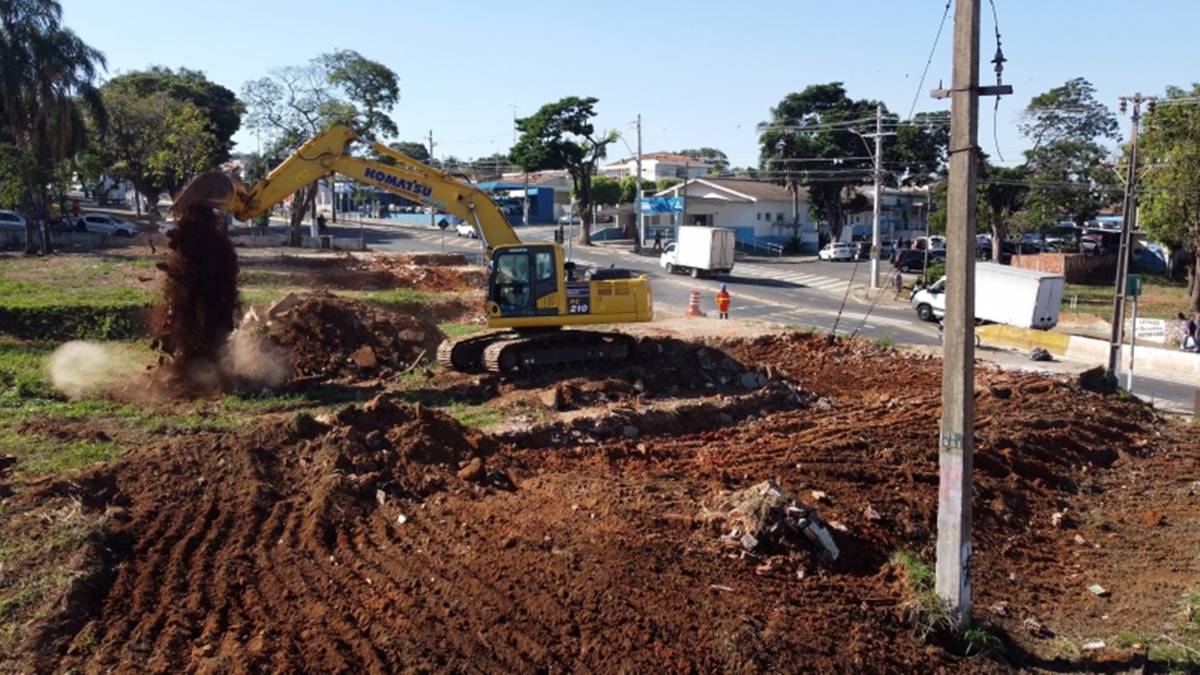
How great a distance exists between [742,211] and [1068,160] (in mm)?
23897

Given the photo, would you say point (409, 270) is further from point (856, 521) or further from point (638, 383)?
point (856, 521)

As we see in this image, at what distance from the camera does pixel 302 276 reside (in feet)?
119

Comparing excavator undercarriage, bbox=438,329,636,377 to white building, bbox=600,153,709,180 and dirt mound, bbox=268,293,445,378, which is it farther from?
white building, bbox=600,153,709,180

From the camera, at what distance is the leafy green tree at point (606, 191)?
83.6 meters

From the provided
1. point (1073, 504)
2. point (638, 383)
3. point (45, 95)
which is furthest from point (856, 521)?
point (45, 95)

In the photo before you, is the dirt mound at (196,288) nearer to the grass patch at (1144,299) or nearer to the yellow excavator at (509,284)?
the yellow excavator at (509,284)

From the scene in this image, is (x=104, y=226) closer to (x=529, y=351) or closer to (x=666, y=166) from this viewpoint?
(x=529, y=351)

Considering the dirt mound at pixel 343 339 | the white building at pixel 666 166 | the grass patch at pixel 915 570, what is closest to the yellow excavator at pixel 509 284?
the dirt mound at pixel 343 339

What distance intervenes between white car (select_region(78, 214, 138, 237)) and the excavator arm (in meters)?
40.2

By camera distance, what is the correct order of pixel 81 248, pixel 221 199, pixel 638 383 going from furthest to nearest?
pixel 81 248, pixel 638 383, pixel 221 199

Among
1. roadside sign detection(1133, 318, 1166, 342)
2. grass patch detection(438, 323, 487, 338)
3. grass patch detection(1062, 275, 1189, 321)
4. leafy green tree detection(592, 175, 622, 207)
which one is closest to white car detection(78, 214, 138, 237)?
grass patch detection(438, 323, 487, 338)

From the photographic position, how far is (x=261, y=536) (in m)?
11.0

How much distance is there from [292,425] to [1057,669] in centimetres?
991

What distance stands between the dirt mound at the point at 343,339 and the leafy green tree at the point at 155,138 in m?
32.3
